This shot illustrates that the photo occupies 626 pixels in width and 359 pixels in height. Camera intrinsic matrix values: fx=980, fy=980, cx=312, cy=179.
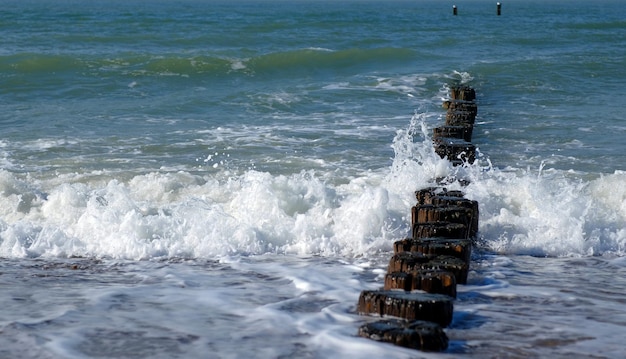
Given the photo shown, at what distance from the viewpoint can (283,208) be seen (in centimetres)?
862

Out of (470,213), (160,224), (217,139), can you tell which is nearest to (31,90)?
(217,139)

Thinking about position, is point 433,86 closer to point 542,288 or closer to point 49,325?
point 542,288

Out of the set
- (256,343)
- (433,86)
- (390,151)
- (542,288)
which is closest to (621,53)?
(433,86)

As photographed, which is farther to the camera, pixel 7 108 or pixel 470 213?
pixel 7 108

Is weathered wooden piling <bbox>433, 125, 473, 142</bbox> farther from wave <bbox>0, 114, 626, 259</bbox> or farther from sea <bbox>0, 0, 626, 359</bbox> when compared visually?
wave <bbox>0, 114, 626, 259</bbox>

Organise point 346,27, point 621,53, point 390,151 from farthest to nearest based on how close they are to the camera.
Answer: point 346,27
point 621,53
point 390,151

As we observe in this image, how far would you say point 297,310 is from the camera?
577 cm

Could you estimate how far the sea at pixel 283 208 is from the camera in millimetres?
5352

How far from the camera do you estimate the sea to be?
5.35 meters

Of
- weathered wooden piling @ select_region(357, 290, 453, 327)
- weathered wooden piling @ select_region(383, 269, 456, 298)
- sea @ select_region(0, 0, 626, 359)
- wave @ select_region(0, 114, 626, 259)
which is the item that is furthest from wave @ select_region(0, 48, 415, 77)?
weathered wooden piling @ select_region(357, 290, 453, 327)

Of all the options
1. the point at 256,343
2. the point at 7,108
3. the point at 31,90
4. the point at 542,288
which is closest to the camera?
the point at 256,343

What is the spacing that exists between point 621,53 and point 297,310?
18.4 meters

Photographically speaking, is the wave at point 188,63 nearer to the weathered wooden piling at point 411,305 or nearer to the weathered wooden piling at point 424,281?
the weathered wooden piling at point 424,281

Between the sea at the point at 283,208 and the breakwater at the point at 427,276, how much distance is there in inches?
3.6
